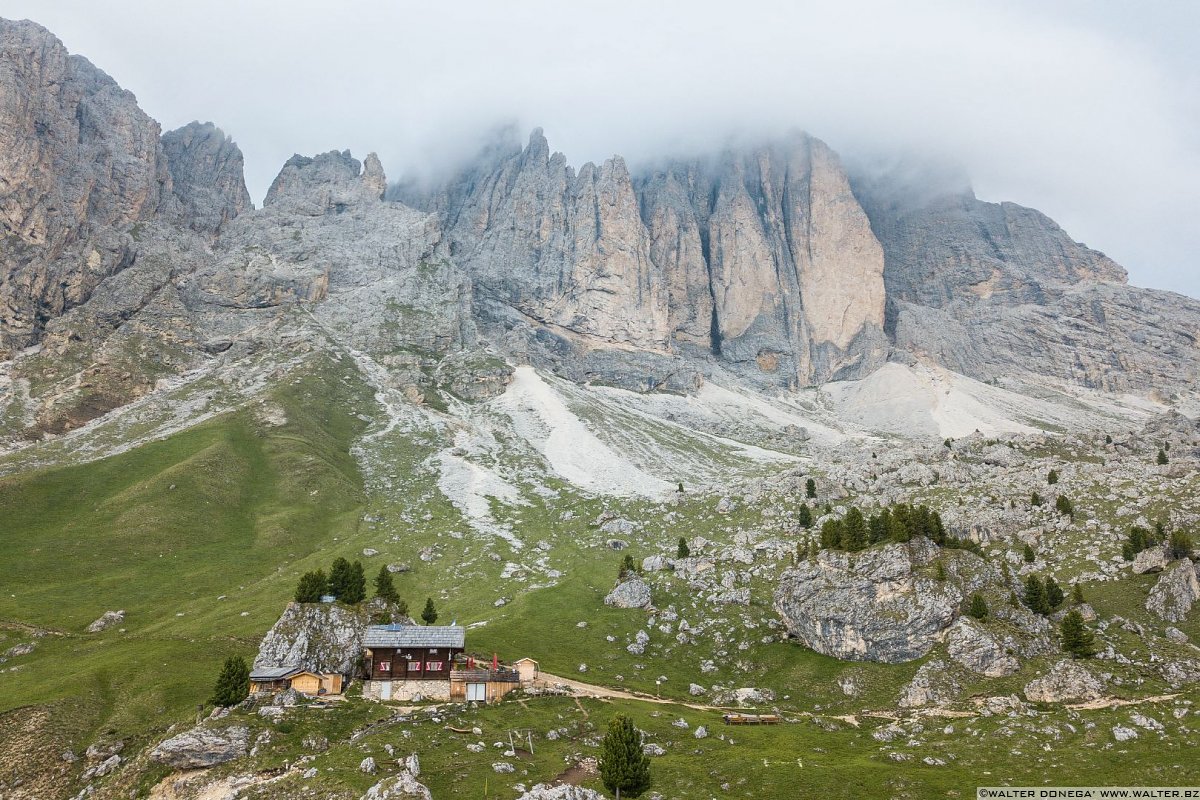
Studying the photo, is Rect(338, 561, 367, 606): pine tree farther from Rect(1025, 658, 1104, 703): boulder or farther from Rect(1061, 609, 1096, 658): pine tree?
Rect(1061, 609, 1096, 658): pine tree

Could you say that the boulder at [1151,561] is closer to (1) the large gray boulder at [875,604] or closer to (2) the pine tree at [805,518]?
(1) the large gray boulder at [875,604]

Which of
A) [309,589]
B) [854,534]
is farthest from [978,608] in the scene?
A: [309,589]

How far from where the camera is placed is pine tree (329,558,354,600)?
7119 cm

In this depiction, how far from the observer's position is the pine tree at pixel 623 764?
4125 cm

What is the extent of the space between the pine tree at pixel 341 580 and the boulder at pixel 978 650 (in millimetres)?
58628

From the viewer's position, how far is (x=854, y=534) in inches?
3054

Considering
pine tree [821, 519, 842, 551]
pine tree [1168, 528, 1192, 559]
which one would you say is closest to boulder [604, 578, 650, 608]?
pine tree [821, 519, 842, 551]

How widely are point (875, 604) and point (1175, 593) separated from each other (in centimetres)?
3133

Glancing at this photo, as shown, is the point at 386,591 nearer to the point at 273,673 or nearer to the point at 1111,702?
the point at 273,673

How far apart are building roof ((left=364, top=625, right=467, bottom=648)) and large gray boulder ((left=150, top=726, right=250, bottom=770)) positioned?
14543mm

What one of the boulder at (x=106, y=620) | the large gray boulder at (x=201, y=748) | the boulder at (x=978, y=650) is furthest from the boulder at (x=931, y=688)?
the boulder at (x=106, y=620)

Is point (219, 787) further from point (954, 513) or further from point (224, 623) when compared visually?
point (954, 513)

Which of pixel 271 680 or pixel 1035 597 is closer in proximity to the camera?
pixel 271 680

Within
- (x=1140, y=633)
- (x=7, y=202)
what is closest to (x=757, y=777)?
(x=1140, y=633)
